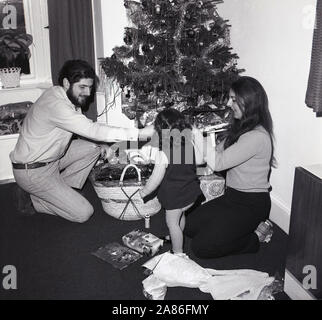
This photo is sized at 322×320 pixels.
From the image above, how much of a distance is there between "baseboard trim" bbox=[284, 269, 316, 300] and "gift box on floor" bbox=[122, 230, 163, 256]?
0.75 m

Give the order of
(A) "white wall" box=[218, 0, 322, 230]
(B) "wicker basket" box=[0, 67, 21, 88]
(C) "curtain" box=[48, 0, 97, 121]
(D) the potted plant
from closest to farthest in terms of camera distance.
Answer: (A) "white wall" box=[218, 0, 322, 230]
(C) "curtain" box=[48, 0, 97, 121]
(D) the potted plant
(B) "wicker basket" box=[0, 67, 21, 88]

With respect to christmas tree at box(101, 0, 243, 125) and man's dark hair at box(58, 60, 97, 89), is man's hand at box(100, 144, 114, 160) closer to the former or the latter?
christmas tree at box(101, 0, 243, 125)

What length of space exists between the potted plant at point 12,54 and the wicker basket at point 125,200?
145cm

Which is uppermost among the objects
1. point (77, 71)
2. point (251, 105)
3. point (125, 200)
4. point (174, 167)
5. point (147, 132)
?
point (77, 71)

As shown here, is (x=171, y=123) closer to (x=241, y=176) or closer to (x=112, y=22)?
(x=241, y=176)

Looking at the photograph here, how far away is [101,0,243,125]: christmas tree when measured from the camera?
2.90 meters

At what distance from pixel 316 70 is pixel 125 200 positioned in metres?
1.39

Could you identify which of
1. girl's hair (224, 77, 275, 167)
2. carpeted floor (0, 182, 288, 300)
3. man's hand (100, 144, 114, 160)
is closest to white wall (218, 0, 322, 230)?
girl's hair (224, 77, 275, 167)

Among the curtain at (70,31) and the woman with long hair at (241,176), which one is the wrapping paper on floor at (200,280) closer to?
the woman with long hair at (241,176)

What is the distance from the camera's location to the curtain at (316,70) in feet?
6.61

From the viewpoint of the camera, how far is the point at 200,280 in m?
2.16

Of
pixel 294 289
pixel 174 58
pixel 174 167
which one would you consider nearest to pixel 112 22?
pixel 174 58

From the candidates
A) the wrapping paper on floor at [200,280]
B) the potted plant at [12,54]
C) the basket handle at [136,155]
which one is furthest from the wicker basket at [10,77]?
the wrapping paper on floor at [200,280]

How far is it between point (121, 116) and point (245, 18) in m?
1.31
